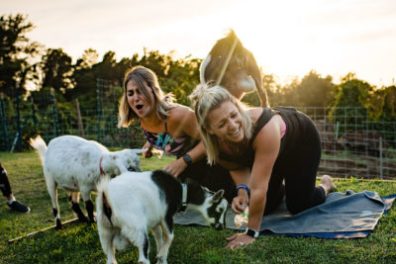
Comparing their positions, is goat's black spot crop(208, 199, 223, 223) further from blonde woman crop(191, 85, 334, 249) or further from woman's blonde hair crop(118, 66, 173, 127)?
woman's blonde hair crop(118, 66, 173, 127)

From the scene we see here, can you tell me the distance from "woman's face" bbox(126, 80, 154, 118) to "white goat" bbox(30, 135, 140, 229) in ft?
1.40

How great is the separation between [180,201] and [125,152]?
102 cm

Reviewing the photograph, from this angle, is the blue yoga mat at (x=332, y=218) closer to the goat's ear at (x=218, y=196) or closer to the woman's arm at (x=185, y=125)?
the goat's ear at (x=218, y=196)

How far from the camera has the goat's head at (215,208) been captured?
337cm

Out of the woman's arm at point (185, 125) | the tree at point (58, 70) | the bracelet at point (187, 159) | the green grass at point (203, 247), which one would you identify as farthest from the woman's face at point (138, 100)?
the tree at point (58, 70)

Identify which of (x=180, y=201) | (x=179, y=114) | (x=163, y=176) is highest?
(x=179, y=114)

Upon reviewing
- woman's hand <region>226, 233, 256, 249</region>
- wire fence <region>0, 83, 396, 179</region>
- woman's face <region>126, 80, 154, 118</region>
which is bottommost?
wire fence <region>0, 83, 396, 179</region>

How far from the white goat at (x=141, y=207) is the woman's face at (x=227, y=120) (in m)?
0.52

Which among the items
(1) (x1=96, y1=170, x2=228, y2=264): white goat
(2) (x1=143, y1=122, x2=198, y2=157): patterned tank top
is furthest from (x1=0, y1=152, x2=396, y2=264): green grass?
(2) (x1=143, y1=122, x2=198, y2=157): patterned tank top

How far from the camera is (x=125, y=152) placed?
4.09 m

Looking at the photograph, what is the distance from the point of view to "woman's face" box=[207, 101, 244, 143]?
3.06m

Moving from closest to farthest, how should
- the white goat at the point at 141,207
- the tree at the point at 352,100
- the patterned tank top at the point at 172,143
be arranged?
the white goat at the point at 141,207 < the patterned tank top at the point at 172,143 < the tree at the point at 352,100

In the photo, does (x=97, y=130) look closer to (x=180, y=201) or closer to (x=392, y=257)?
(x=180, y=201)

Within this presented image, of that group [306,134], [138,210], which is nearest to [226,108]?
[138,210]
